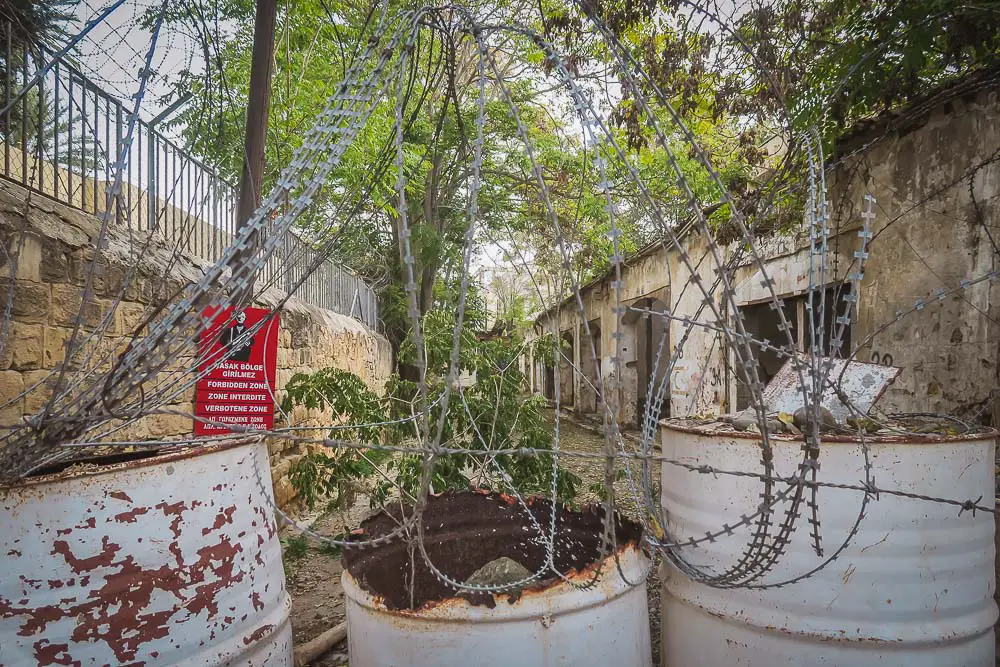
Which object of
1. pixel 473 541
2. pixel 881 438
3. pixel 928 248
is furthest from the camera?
pixel 928 248

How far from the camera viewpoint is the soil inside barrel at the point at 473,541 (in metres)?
2.11

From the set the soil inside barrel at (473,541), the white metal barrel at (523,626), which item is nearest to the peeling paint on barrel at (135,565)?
the white metal barrel at (523,626)

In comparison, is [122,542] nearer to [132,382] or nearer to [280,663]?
[132,382]

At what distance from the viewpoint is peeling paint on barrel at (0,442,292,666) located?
126cm

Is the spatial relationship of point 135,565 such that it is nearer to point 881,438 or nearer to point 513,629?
point 513,629

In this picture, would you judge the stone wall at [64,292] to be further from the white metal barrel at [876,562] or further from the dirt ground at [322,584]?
the white metal barrel at [876,562]

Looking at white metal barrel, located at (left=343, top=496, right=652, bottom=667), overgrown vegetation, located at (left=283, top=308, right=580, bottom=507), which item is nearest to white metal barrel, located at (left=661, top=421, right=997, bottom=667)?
white metal barrel, located at (left=343, top=496, right=652, bottom=667)

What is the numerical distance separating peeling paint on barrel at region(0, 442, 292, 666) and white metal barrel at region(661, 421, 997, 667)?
1.36 metres

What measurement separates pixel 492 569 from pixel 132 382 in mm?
1282

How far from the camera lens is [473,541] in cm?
231

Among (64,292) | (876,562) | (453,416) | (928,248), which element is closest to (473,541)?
(453,416)

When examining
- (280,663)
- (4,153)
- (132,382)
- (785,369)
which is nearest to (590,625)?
(280,663)

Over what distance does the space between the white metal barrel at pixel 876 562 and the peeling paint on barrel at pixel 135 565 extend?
53.6 inches

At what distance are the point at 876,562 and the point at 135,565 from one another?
1885 mm
